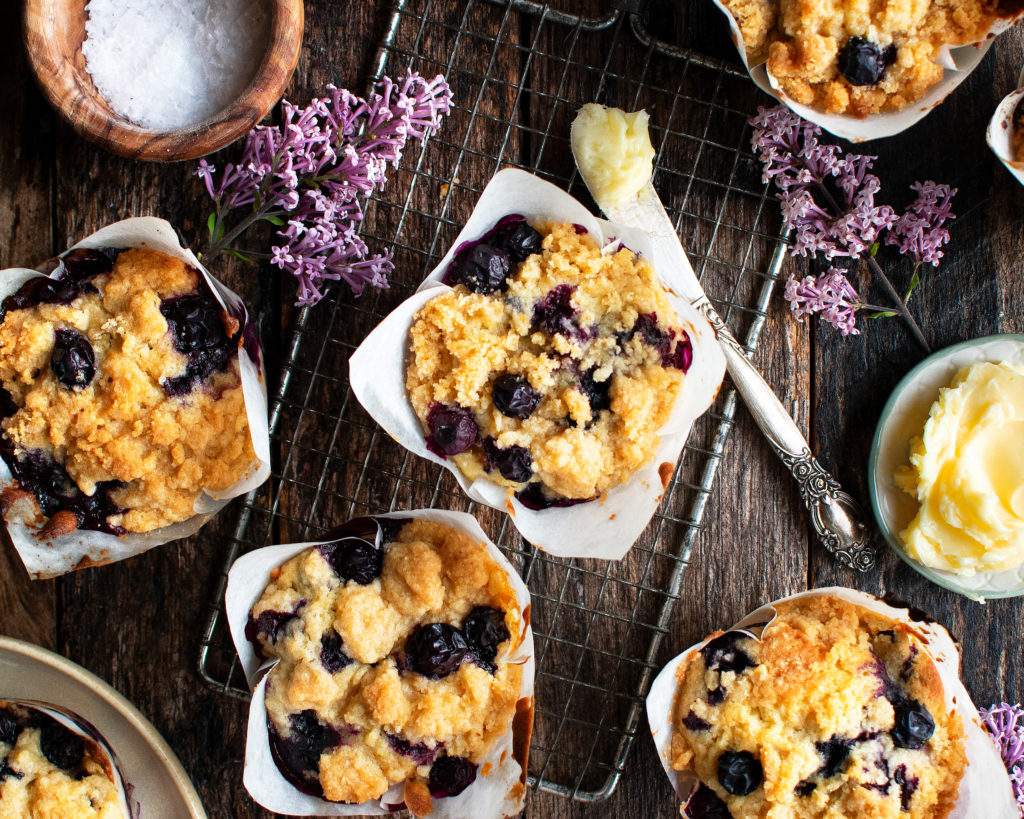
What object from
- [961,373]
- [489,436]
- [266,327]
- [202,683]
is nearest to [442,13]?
[266,327]

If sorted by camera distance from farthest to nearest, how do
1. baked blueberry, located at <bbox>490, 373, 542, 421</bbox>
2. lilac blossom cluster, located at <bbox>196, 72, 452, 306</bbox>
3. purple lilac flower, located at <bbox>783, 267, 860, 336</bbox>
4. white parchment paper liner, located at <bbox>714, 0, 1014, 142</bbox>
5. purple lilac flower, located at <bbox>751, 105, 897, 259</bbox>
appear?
purple lilac flower, located at <bbox>783, 267, 860, 336</bbox> < purple lilac flower, located at <bbox>751, 105, 897, 259</bbox> < lilac blossom cluster, located at <bbox>196, 72, 452, 306</bbox> < white parchment paper liner, located at <bbox>714, 0, 1014, 142</bbox> < baked blueberry, located at <bbox>490, 373, 542, 421</bbox>

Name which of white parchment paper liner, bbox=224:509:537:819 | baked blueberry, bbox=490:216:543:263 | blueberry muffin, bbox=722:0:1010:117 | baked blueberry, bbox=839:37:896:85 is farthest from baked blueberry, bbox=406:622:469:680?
baked blueberry, bbox=839:37:896:85

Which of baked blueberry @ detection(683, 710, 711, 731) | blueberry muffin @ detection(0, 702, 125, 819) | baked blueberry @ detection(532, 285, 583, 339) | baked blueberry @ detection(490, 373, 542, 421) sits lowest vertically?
blueberry muffin @ detection(0, 702, 125, 819)

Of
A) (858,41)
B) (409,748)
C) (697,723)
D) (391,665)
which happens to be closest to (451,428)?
(391,665)

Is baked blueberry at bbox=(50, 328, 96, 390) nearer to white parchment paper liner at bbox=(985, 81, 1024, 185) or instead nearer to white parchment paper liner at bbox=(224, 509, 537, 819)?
white parchment paper liner at bbox=(224, 509, 537, 819)

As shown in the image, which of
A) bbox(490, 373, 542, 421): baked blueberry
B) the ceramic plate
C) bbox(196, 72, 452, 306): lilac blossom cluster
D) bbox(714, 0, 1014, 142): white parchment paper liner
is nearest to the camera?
bbox(490, 373, 542, 421): baked blueberry

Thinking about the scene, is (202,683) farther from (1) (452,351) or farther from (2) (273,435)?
(1) (452,351)

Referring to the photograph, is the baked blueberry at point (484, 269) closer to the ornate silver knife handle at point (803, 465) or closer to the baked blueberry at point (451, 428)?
the baked blueberry at point (451, 428)

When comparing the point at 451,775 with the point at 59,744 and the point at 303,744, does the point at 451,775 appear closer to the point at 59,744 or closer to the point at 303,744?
the point at 303,744
